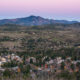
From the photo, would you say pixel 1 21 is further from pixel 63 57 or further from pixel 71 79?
pixel 71 79

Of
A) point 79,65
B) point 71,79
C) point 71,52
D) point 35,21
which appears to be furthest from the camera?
point 35,21

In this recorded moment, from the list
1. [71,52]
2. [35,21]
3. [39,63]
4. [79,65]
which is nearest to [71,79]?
[79,65]

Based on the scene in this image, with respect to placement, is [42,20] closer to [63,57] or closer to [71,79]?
[63,57]

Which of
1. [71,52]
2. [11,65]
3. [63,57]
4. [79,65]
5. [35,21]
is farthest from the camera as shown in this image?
[35,21]

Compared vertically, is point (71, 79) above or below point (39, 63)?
above

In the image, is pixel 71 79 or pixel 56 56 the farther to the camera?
pixel 56 56

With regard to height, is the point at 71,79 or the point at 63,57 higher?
the point at 71,79

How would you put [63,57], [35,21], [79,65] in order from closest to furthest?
1. [79,65]
2. [63,57]
3. [35,21]

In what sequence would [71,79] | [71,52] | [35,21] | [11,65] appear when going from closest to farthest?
[71,79]
[11,65]
[71,52]
[35,21]

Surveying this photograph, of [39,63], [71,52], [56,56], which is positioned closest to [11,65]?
[39,63]
